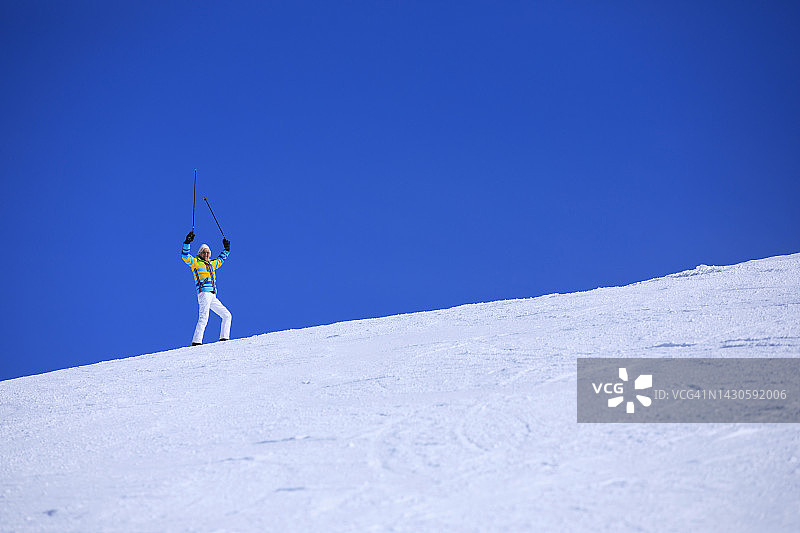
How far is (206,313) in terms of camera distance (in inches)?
500

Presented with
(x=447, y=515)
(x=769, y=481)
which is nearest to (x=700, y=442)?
(x=769, y=481)

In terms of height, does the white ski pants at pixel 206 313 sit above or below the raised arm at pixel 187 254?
below

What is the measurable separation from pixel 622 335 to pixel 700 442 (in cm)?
307

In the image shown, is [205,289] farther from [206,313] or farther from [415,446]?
[415,446]

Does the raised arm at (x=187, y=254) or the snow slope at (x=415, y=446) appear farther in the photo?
the raised arm at (x=187, y=254)

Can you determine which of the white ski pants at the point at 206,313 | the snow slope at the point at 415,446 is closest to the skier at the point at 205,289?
the white ski pants at the point at 206,313

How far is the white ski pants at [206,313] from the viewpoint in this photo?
12547mm

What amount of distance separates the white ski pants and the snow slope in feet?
13.9

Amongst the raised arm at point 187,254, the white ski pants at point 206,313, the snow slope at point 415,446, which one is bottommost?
the snow slope at point 415,446

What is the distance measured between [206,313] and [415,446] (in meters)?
9.38

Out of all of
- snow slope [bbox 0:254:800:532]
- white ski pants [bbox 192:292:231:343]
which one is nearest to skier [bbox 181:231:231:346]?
white ski pants [bbox 192:292:231:343]

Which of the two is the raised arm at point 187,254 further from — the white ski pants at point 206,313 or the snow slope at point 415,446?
the snow slope at point 415,446

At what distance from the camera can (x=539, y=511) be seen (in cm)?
320

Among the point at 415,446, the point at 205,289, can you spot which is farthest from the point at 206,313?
the point at 415,446
